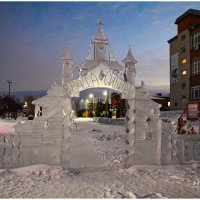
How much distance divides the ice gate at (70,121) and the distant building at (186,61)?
30.0 m

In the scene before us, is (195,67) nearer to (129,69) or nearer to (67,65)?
(129,69)

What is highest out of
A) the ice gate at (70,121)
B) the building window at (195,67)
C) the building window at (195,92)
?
the building window at (195,67)

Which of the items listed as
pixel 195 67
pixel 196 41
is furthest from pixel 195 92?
pixel 196 41

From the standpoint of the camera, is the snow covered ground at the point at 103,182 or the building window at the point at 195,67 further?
the building window at the point at 195,67

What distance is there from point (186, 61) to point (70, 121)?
35.2 m

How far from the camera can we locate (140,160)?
977 cm

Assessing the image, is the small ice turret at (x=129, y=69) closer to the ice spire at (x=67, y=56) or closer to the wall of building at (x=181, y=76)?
the ice spire at (x=67, y=56)

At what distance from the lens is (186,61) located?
1588 inches

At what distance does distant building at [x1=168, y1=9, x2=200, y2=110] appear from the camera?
3778 cm

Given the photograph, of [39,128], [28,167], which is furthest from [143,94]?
[28,167]

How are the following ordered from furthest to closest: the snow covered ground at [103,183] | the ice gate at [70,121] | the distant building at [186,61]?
the distant building at [186,61] → the ice gate at [70,121] → the snow covered ground at [103,183]

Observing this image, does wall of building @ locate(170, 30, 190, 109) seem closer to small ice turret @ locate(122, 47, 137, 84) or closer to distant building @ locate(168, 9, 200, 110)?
distant building @ locate(168, 9, 200, 110)

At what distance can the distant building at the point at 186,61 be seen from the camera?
3778cm

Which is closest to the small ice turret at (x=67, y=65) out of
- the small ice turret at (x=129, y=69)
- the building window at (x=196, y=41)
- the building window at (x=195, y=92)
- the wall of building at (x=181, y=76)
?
the small ice turret at (x=129, y=69)
